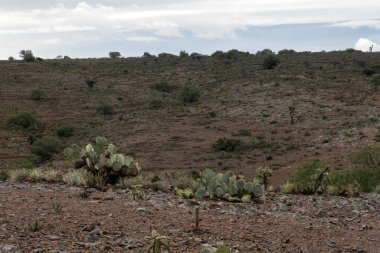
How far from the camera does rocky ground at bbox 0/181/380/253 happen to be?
23.4 feet

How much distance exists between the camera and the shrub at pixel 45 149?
35.2 meters

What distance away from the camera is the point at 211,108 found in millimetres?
48656

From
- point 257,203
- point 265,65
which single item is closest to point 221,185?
point 257,203

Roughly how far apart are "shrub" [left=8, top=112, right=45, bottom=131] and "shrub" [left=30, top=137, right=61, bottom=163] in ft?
26.6

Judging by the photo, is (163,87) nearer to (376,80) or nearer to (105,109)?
(105,109)

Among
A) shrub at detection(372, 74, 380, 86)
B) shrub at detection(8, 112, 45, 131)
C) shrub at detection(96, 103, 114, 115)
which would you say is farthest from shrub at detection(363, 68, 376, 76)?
shrub at detection(8, 112, 45, 131)

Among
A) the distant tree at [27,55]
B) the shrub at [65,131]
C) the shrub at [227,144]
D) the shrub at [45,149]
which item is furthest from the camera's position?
the distant tree at [27,55]

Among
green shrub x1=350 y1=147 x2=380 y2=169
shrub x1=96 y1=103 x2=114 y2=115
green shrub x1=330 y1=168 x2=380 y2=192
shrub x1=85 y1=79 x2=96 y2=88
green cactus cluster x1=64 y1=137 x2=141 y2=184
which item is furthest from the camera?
shrub x1=85 y1=79 x2=96 y2=88

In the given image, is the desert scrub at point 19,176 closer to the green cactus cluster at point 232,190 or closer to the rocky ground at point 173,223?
the rocky ground at point 173,223

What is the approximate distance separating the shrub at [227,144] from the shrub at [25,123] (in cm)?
1682

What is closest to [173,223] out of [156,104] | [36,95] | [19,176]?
[19,176]

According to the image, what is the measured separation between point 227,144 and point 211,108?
1397cm

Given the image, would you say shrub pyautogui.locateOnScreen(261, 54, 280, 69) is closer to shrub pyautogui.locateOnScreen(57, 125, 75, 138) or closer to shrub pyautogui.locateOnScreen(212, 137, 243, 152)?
shrub pyautogui.locateOnScreen(57, 125, 75, 138)

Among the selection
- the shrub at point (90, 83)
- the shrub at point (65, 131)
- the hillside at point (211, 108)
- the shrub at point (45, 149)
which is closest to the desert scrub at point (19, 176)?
the hillside at point (211, 108)
